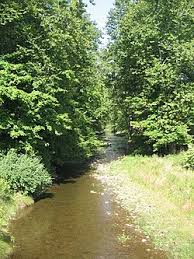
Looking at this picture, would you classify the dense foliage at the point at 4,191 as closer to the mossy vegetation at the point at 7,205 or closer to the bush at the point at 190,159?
the mossy vegetation at the point at 7,205

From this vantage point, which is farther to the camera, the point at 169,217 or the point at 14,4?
the point at 14,4

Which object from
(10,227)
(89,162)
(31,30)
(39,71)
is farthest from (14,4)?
(89,162)

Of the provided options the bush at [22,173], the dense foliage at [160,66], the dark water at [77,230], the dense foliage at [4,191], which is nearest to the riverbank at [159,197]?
the dark water at [77,230]

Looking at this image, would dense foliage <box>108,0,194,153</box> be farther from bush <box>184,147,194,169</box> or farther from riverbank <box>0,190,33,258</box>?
riverbank <box>0,190,33,258</box>

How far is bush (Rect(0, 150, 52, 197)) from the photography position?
2497cm

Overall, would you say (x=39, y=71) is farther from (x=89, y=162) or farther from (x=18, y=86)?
(x=89, y=162)

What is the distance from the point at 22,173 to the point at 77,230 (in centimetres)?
586

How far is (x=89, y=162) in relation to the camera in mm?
44250

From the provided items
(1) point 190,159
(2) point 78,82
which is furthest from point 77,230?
(2) point 78,82

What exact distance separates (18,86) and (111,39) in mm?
18911

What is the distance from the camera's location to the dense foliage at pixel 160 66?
124 feet

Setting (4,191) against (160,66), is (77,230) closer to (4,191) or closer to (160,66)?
(4,191)

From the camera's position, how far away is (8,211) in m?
23.0

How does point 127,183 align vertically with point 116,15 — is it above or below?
below
